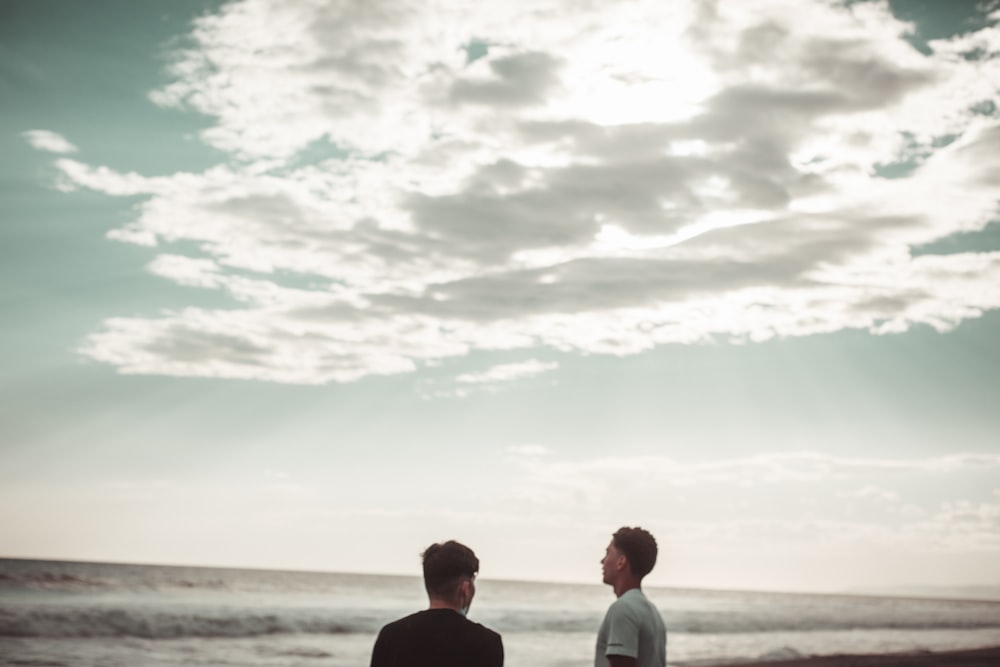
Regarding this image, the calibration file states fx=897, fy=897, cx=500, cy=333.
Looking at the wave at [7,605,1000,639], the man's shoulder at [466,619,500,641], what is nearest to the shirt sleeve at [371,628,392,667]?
the man's shoulder at [466,619,500,641]

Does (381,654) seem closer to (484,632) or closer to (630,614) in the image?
(484,632)

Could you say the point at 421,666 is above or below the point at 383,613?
above

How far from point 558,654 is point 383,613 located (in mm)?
17168

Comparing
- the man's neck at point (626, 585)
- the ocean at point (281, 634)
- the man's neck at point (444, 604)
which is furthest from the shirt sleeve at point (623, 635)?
the ocean at point (281, 634)

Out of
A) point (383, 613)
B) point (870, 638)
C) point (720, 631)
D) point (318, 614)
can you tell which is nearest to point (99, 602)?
point (318, 614)

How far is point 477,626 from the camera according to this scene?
351 centimetres

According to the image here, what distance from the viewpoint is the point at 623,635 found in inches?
166

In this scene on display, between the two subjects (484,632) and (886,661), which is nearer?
(484,632)

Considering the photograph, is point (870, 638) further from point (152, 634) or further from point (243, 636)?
point (152, 634)

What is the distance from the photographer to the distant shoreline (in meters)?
19.6

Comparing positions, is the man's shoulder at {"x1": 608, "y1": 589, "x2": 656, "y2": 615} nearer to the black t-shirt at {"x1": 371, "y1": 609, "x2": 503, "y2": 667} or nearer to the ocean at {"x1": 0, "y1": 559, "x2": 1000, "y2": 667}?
the black t-shirt at {"x1": 371, "y1": 609, "x2": 503, "y2": 667}

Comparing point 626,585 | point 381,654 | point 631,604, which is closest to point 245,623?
point 626,585

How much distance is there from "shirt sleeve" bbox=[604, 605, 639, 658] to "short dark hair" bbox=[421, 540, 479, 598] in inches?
40.0

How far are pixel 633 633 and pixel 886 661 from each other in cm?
1918
